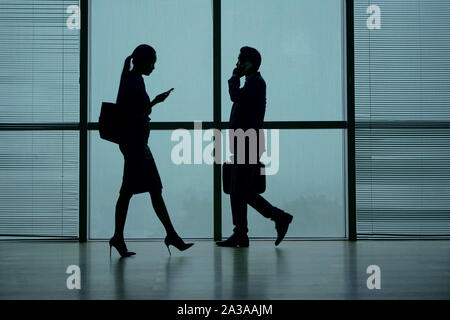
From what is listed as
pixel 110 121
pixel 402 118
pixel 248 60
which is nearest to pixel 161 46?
pixel 248 60

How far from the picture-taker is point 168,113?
17.1 ft

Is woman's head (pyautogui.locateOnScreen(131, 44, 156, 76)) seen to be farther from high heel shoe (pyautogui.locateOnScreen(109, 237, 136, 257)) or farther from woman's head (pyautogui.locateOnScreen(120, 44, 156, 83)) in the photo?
high heel shoe (pyautogui.locateOnScreen(109, 237, 136, 257))

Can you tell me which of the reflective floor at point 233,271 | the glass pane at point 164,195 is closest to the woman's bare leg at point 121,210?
the reflective floor at point 233,271

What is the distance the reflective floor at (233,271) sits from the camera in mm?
2420

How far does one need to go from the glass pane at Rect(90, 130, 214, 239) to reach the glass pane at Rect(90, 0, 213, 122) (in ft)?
1.13

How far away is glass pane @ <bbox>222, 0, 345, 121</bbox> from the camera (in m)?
5.20

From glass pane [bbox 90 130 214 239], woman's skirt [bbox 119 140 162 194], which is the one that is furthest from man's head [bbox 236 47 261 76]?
woman's skirt [bbox 119 140 162 194]

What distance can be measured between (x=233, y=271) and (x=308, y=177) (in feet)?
7.44

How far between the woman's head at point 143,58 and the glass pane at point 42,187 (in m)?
1.60

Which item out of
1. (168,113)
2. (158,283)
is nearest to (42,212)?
(168,113)

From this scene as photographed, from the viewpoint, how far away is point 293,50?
5223 mm

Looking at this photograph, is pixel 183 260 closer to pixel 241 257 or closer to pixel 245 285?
pixel 241 257

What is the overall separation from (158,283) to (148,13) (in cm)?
338

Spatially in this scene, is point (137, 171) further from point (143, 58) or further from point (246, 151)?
point (246, 151)
